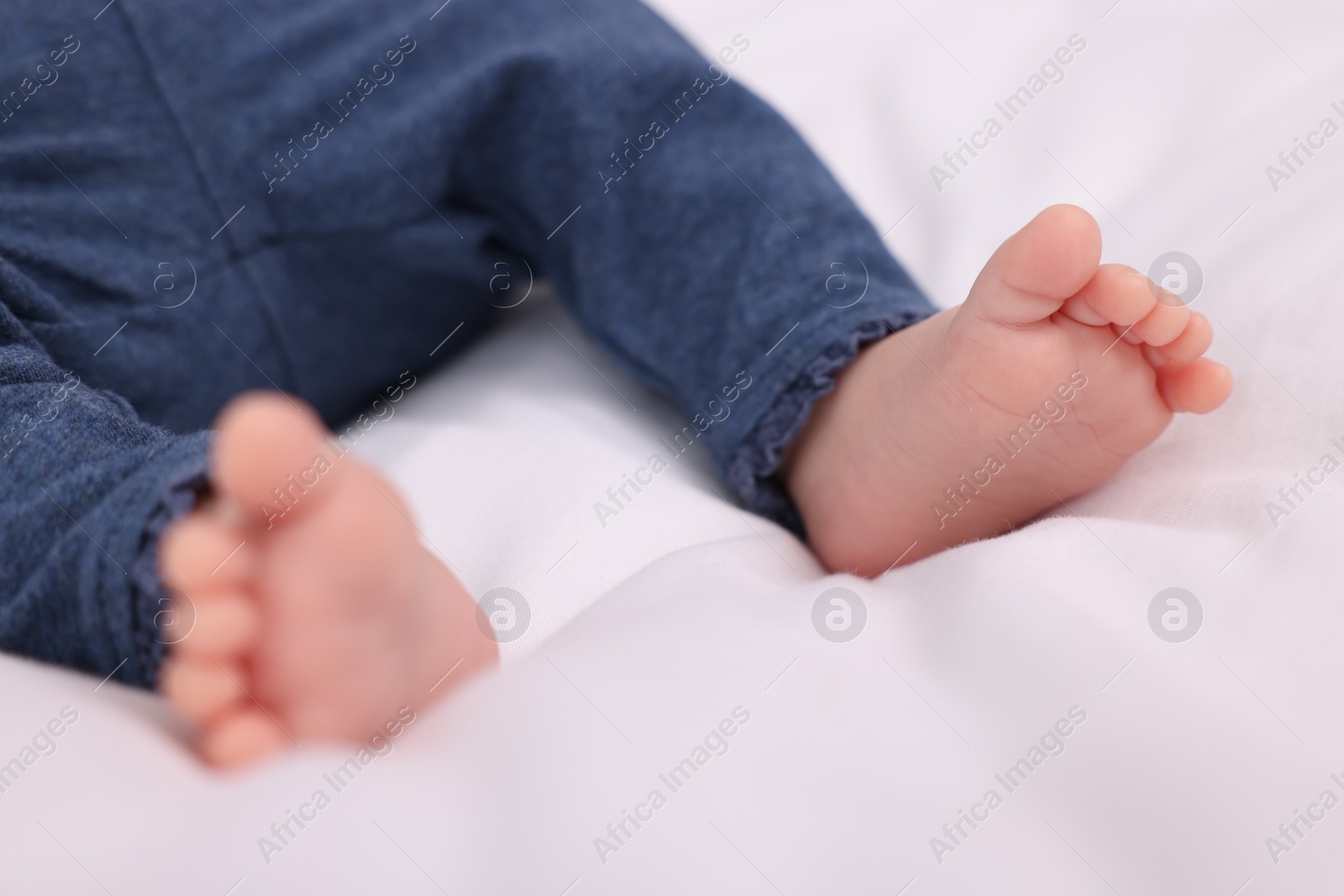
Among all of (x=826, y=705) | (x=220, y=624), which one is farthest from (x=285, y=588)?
(x=826, y=705)

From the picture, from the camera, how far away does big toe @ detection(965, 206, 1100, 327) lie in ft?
1.71

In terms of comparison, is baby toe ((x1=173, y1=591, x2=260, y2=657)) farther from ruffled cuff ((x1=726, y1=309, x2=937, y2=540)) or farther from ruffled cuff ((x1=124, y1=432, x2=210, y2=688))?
ruffled cuff ((x1=726, y1=309, x2=937, y2=540))

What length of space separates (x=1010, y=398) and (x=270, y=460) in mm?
385

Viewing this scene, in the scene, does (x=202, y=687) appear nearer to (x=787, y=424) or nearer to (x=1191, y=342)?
(x=787, y=424)

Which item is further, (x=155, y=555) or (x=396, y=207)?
(x=396, y=207)

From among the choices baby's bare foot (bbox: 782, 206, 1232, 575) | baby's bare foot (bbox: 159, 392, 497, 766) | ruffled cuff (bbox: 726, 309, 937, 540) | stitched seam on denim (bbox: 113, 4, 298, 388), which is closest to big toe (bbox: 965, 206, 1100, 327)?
baby's bare foot (bbox: 782, 206, 1232, 575)

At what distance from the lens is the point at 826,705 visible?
451 millimetres

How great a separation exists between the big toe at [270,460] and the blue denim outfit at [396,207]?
0.24 metres

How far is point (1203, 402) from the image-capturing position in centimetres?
56

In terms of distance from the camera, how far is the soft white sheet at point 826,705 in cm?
39

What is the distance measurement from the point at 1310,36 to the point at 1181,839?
774mm

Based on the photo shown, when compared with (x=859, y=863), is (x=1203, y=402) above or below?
above

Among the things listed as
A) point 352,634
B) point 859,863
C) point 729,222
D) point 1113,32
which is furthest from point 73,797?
point 1113,32

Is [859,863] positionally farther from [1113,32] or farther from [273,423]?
[1113,32]
